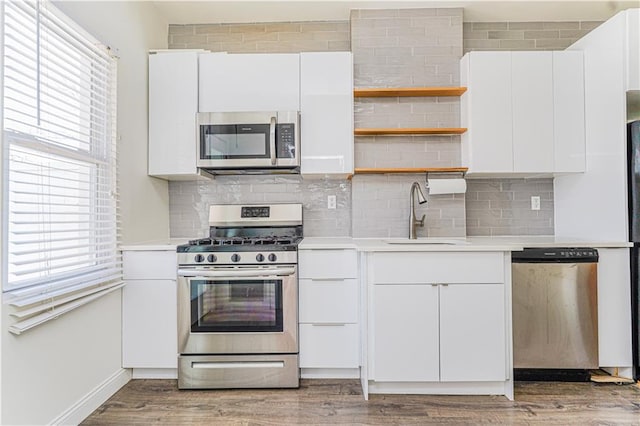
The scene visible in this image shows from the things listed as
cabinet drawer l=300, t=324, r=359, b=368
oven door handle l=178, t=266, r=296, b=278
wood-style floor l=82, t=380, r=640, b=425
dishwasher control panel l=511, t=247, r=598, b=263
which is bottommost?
wood-style floor l=82, t=380, r=640, b=425

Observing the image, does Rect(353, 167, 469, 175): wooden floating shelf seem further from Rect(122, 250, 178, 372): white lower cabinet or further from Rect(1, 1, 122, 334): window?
Rect(1, 1, 122, 334): window

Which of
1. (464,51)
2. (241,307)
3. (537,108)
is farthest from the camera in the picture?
(464,51)

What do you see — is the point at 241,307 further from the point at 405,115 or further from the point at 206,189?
the point at 405,115

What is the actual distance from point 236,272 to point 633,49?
2.83 meters

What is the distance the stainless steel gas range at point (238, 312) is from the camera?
2.43 m

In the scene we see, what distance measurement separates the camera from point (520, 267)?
2461 millimetres

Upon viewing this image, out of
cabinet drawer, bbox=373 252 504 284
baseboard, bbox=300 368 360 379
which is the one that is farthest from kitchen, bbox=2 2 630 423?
baseboard, bbox=300 368 360 379

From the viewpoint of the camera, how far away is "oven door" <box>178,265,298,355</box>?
2438 millimetres

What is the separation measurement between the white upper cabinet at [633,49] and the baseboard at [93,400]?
3.65 m

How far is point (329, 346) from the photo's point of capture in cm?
250

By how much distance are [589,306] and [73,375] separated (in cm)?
297

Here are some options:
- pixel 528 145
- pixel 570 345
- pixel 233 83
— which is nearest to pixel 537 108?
pixel 528 145

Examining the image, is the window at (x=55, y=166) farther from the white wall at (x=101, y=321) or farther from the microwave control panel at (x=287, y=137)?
the microwave control panel at (x=287, y=137)

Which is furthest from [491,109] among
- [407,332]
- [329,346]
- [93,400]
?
[93,400]
